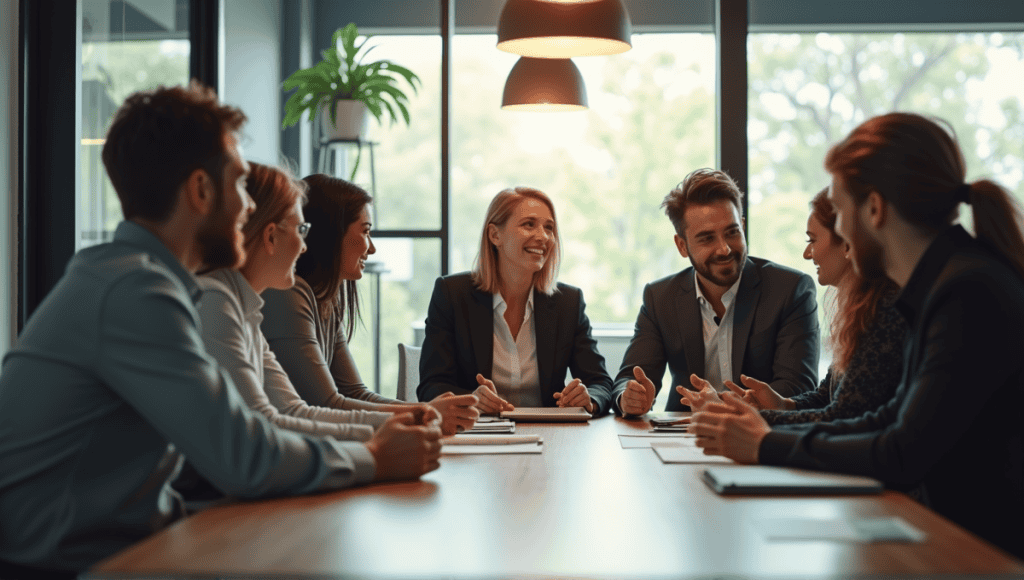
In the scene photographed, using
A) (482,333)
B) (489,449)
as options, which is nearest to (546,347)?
(482,333)

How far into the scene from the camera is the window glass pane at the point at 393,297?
17.1 ft

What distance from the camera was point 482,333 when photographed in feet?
10.2

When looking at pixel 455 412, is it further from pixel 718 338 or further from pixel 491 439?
pixel 718 338

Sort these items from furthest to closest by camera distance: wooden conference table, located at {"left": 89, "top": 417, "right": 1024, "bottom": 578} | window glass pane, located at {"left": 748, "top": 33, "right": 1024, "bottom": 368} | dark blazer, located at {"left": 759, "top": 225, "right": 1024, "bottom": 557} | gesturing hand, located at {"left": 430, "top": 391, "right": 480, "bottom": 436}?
1. window glass pane, located at {"left": 748, "top": 33, "right": 1024, "bottom": 368}
2. gesturing hand, located at {"left": 430, "top": 391, "right": 480, "bottom": 436}
3. dark blazer, located at {"left": 759, "top": 225, "right": 1024, "bottom": 557}
4. wooden conference table, located at {"left": 89, "top": 417, "right": 1024, "bottom": 578}

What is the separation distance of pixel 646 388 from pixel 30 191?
231 centimetres

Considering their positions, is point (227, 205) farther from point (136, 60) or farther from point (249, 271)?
point (136, 60)

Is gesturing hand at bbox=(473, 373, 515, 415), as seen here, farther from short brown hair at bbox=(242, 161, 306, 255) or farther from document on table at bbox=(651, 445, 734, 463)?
short brown hair at bbox=(242, 161, 306, 255)

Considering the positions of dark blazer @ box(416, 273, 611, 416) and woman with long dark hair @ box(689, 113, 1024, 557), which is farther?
dark blazer @ box(416, 273, 611, 416)

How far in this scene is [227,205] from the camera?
1545 millimetres

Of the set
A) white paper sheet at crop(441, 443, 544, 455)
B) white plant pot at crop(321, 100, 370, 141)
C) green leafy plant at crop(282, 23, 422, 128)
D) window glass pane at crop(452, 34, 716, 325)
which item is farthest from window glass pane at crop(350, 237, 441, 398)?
white paper sheet at crop(441, 443, 544, 455)

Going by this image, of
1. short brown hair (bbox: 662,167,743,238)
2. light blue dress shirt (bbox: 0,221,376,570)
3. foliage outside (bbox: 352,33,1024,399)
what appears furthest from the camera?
foliage outside (bbox: 352,33,1024,399)

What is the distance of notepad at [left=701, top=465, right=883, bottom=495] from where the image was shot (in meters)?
1.45

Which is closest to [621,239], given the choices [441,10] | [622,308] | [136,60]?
[622,308]

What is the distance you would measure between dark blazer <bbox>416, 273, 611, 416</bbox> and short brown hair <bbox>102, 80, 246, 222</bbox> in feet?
5.40
